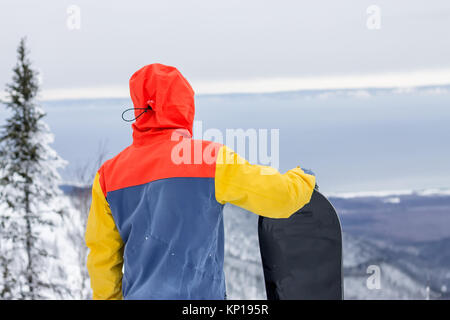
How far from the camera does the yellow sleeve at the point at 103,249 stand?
2.13m

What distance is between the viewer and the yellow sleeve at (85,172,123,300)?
213cm

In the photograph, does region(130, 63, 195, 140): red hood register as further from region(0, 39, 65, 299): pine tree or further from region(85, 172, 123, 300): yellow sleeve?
region(0, 39, 65, 299): pine tree

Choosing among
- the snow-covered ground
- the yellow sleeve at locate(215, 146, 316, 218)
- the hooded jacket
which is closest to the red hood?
the hooded jacket

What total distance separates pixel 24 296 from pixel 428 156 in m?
103

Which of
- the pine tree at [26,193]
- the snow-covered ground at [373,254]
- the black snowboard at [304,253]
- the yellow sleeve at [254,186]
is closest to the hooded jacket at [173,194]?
the yellow sleeve at [254,186]

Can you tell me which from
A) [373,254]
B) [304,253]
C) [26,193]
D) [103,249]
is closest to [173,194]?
[103,249]

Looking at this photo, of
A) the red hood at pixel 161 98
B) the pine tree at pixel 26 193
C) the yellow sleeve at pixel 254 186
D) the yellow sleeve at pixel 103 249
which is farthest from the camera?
the pine tree at pixel 26 193

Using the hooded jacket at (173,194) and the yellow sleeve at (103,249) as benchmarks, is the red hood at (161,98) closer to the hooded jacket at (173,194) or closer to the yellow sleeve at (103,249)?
the hooded jacket at (173,194)

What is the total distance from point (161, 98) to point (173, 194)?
413mm

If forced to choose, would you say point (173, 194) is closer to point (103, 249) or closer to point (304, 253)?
point (103, 249)

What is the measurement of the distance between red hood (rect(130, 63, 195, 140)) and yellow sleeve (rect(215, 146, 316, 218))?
26 cm

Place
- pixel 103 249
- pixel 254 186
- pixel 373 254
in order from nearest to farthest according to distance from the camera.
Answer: pixel 254 186 < pixel 103 249 < pixel 373 254

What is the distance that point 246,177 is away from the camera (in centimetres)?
186

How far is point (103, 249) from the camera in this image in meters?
2.17
